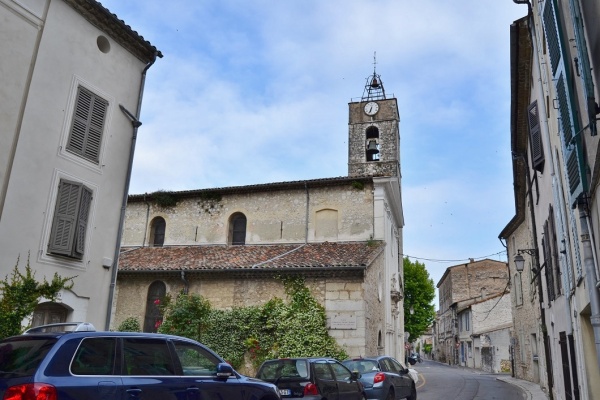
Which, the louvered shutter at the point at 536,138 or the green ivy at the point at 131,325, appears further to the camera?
the green ivy at the point at 131,325

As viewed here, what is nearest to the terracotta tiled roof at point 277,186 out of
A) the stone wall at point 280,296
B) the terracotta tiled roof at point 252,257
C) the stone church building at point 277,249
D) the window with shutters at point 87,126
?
the stone church building at point 277,249

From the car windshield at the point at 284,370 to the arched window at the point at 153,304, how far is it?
36.1 feet

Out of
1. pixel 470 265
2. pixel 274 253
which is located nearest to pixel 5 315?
pixel 274 253

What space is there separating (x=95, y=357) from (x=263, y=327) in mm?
13126

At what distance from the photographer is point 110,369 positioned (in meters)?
5.02

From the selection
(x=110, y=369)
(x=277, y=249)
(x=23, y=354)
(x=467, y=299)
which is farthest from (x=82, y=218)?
(x=467, y=299)

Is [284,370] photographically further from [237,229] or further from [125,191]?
[237,229]

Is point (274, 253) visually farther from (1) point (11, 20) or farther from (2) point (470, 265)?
(2) point (470, 265)

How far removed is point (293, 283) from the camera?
18.2 metres

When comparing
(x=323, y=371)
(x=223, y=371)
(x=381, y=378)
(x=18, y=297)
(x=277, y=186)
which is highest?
(x=277, y=186)

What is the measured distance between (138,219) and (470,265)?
44944 mm

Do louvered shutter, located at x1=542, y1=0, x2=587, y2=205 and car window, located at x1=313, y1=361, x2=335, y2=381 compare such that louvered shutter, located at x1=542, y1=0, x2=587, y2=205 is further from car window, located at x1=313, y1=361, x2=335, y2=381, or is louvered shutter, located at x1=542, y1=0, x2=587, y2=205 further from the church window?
the church window

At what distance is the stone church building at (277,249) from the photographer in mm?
17969

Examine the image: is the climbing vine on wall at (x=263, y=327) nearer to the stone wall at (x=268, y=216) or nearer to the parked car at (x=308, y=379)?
the stone wall at (x=268, y=216)
